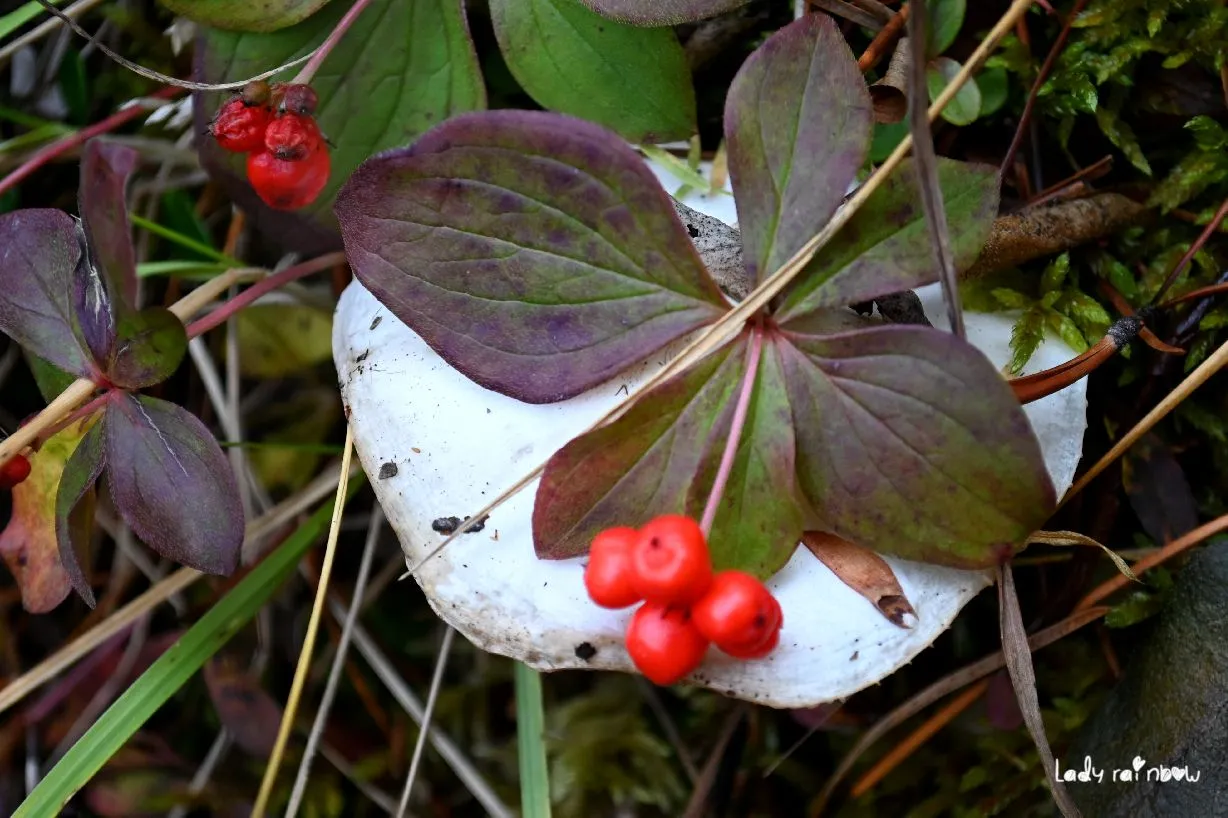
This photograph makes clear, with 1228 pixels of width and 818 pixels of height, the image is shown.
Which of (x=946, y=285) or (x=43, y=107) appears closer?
(x=946, y=285)

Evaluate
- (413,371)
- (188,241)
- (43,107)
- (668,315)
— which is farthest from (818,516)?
(43,107)

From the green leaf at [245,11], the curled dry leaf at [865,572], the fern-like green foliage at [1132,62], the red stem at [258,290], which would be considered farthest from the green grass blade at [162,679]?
the fern-like green foliage at [1132,62]

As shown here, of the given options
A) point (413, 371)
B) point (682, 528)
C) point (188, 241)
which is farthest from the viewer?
point (188, 241)

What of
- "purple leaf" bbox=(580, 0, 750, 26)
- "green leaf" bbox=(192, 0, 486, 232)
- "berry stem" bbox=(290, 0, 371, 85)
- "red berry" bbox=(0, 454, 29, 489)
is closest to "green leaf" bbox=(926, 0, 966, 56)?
"purple leaf" bbox=(580, 0, 750, 26)

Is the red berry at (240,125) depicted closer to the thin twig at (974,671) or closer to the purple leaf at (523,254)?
the purple leaf at (523,254)

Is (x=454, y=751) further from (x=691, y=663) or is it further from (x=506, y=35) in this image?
(x=506, y=35)

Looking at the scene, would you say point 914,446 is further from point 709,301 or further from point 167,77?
point 167,77
